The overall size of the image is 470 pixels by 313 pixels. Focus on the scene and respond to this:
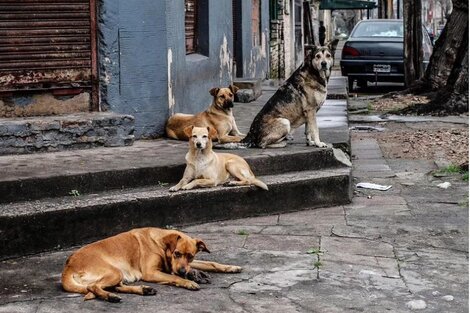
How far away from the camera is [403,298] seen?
5.81m

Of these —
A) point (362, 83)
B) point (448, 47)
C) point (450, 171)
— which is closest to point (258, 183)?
point (450, 171)

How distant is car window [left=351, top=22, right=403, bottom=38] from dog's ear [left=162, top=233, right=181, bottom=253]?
17251 mm

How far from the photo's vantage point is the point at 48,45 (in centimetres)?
893

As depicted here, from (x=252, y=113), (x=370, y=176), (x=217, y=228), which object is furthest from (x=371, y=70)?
(x=217, y=228)

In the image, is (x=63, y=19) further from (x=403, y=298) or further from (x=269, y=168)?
(x=403, y=298)

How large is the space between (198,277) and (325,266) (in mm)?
1027

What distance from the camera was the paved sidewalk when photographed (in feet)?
18.5

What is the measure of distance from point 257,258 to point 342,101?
861 centimetres

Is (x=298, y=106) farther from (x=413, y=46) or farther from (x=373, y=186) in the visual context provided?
(x=413, y=46)

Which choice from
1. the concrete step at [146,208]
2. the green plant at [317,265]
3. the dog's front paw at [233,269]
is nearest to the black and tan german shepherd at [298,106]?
the concrete step at [146,208]

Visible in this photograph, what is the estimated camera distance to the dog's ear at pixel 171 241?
588 centimetres

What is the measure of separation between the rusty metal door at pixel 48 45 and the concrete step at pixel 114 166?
81 centimetres

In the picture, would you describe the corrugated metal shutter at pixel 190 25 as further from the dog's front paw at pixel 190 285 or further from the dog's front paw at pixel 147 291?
the dog's front paw at pixel 147 291

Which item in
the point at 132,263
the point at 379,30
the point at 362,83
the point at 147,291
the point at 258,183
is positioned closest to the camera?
the point at 147,291
